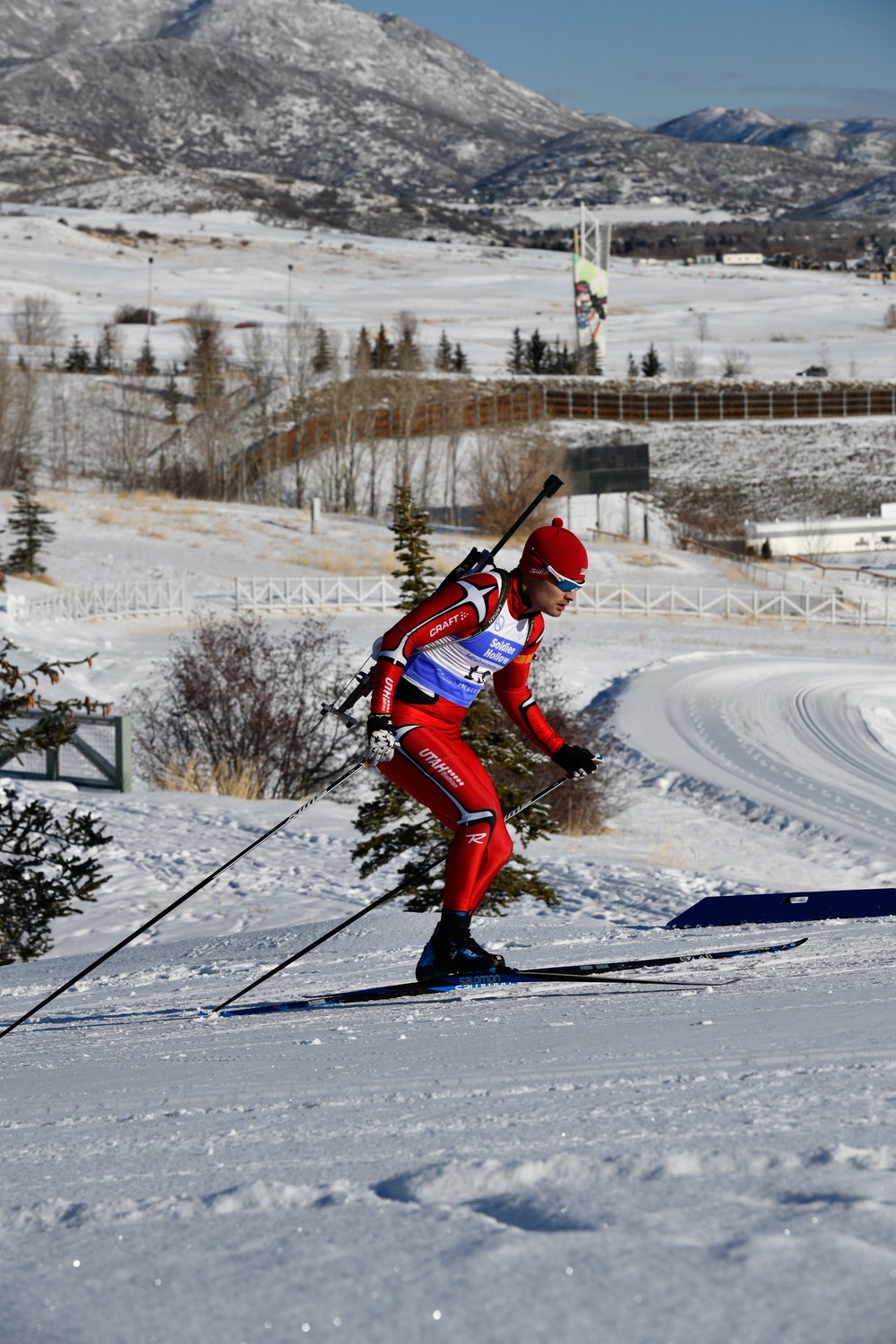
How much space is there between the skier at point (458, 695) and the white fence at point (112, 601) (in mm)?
30502

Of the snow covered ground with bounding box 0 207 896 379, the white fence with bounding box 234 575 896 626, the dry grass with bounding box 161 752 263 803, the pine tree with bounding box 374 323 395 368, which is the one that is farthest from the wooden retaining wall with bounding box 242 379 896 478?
the dry grass with bounding box 161 752 263 803

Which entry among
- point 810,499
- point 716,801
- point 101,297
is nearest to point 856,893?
point 716,801

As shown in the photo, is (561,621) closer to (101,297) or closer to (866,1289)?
(866,1289)

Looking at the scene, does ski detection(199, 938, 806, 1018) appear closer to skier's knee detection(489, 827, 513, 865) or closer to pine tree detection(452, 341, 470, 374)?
skier's knee detection(489, 827, 513, 865)

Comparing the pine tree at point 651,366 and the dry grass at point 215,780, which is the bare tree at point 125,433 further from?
the dry grass at point 215,780

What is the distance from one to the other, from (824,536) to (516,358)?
124 feet

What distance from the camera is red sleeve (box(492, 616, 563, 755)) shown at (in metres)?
6.66

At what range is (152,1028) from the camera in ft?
20.8

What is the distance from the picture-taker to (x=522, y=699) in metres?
6.84

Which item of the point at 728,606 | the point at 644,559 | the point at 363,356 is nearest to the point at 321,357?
the point at 363,356

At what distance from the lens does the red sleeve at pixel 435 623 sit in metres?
6.07

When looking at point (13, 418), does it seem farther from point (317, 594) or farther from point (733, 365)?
point (733, 365)

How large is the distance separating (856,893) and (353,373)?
6897cm

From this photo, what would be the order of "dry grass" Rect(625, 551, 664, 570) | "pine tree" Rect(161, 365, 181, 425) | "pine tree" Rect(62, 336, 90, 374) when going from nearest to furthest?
"dry grass" Rect(625, 551, 664, 570), "pine tree" Rect(161, 365, 181, 425), "pine tree" Rect(62, 336, 90, 374)
